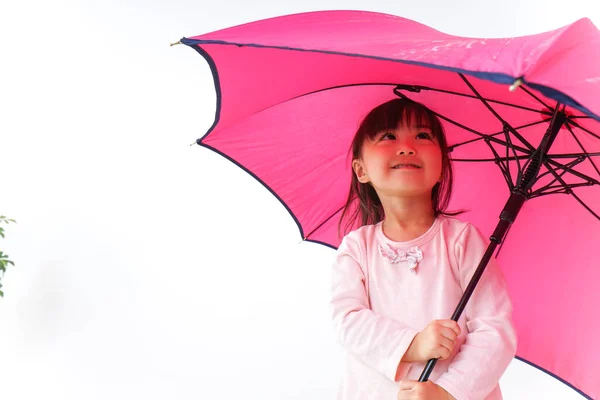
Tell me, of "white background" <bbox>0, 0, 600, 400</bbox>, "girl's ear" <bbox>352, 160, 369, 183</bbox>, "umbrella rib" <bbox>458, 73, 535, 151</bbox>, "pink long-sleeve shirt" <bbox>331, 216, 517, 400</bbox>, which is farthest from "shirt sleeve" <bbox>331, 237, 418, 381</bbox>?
"white background" <bbox>0, 0, 600, 400</bbox>

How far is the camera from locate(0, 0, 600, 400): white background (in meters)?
2.40

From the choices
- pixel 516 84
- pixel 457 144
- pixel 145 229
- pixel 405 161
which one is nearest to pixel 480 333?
pixel 405 161

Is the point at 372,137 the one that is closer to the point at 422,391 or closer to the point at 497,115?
the point at 497,115

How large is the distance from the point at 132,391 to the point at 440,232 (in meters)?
1.56

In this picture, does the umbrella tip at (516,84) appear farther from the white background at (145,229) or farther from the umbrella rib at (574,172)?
the white background at (145,229)

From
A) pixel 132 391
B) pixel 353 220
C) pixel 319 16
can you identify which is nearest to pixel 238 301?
pixel 132 391

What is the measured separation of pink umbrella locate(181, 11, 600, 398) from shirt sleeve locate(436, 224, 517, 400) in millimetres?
52

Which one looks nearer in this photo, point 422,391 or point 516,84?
point 516,84

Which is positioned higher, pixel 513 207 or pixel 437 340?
pixel 513 207

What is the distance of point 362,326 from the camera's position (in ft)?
4.03

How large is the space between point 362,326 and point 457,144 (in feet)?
1.49

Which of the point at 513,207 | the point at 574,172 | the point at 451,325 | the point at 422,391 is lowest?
the point at 422,391

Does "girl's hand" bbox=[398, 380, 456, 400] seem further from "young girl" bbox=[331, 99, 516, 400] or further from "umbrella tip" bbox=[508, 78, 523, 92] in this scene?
"umbrella tip" bbox=[508, 78, 523, 92]

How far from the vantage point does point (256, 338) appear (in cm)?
240
